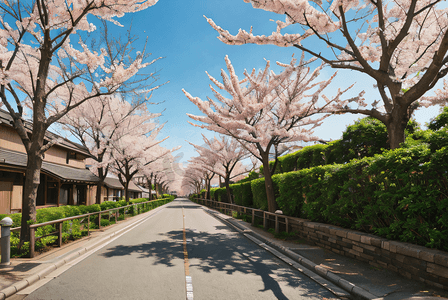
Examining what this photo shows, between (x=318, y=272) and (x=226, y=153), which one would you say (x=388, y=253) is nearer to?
(x=318, y=272)

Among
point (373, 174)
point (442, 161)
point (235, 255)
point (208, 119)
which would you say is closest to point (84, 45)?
point (208, 119)

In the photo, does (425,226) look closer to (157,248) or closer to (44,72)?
(157,248)

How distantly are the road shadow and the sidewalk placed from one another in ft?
1.69

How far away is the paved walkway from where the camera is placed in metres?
4.54

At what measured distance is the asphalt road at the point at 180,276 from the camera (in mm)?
4748

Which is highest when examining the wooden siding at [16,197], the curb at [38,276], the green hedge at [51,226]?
the wooden siding at [16,197]

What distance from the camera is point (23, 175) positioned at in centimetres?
1730

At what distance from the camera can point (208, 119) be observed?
44.9 feet

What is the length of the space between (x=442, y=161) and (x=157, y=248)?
810cm

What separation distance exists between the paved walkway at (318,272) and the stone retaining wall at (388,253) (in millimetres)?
155

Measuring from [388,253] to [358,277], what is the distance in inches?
35.6

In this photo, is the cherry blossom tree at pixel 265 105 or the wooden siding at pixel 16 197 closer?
the cherry blossom tree at pixel 265 105

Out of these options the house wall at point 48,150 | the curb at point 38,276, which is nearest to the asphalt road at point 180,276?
the curb at point 38,276

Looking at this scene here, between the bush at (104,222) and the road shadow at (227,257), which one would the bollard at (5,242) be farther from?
the bush at (104,222)
